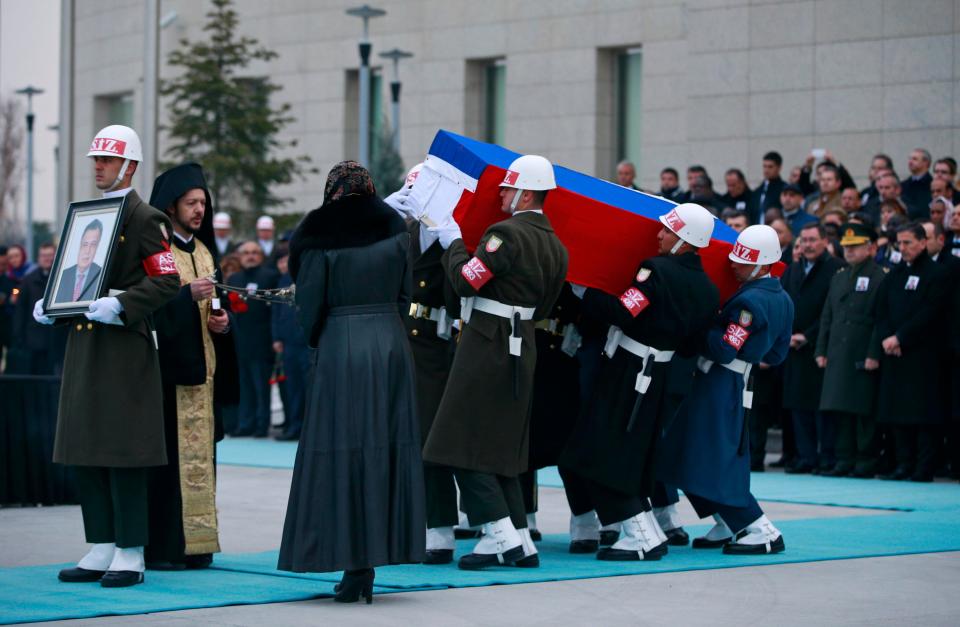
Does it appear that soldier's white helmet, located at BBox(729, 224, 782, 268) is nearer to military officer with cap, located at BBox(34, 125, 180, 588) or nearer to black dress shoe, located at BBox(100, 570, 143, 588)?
military officer with cap, located at BBox(34, 125, 180, 588)

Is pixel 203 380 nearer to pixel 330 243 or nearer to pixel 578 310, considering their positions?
pixel 330 243

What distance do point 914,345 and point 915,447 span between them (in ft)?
3.24

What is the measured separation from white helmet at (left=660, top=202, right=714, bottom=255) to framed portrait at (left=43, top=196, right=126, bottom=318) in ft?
10.0

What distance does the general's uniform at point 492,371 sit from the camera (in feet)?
29.3

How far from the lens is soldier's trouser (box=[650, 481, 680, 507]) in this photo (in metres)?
10.4

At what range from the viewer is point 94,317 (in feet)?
27.0

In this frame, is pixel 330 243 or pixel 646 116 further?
pixel 646 116

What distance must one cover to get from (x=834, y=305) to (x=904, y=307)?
0.80 metres

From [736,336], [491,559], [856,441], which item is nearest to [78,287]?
[491,559]

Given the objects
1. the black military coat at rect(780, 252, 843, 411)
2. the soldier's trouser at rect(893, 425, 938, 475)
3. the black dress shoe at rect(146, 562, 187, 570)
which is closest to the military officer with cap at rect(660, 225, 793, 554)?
the black dress shoe at rect(146, 562, 187, 570)

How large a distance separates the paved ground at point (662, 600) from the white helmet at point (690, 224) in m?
1.86

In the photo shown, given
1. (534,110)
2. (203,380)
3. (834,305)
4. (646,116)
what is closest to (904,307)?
(834,305)

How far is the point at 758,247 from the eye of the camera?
992 cm

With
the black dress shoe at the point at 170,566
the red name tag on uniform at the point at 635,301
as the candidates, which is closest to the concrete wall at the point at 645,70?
the red name tag on uniform at the point at 635,301
